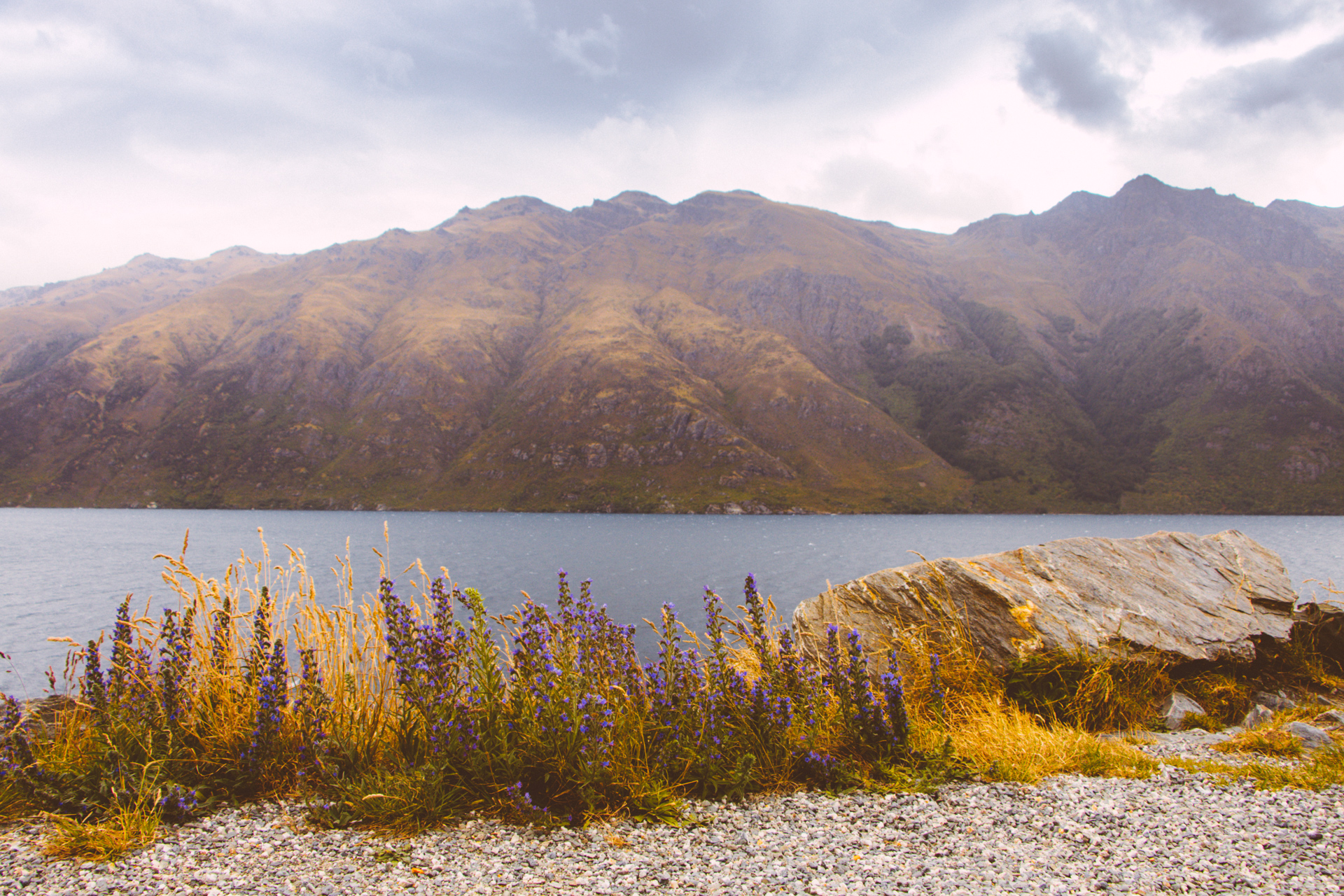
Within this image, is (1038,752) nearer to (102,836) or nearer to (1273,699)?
(1273,699)

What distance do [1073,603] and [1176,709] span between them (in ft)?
5.04

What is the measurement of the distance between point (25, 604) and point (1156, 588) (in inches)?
2289

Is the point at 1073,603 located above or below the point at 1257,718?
above

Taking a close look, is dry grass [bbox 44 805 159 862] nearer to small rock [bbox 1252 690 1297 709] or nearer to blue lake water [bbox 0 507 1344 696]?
blue lake water [bbox 0 507 1344 696]

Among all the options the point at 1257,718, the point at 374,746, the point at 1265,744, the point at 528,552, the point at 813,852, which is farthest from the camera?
the point at 528,552

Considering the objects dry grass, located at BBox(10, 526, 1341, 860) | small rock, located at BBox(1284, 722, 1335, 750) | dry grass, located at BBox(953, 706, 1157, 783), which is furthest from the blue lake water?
small rock, located at BBox(1284, 722, 1335, 750)

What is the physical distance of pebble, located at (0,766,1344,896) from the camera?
381cm

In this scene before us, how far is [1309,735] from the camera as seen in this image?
6.17 metres

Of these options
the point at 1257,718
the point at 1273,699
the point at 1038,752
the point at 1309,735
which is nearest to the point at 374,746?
the point at 1038,752

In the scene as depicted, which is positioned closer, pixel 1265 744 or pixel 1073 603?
pixel 1265 744

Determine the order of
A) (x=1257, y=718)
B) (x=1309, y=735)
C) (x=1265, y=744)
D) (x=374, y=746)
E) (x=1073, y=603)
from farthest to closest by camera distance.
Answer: (x=1073, y=603) < (x=1257, y=718) < (x=1309, y=735) < (x=1265, y=744) < (x=374, y=746)

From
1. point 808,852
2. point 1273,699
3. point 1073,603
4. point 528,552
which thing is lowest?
point 528,552

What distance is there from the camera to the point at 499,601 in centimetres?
3791

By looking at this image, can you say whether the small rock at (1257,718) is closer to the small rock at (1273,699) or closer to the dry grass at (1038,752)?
the small rock at (1273,699)
